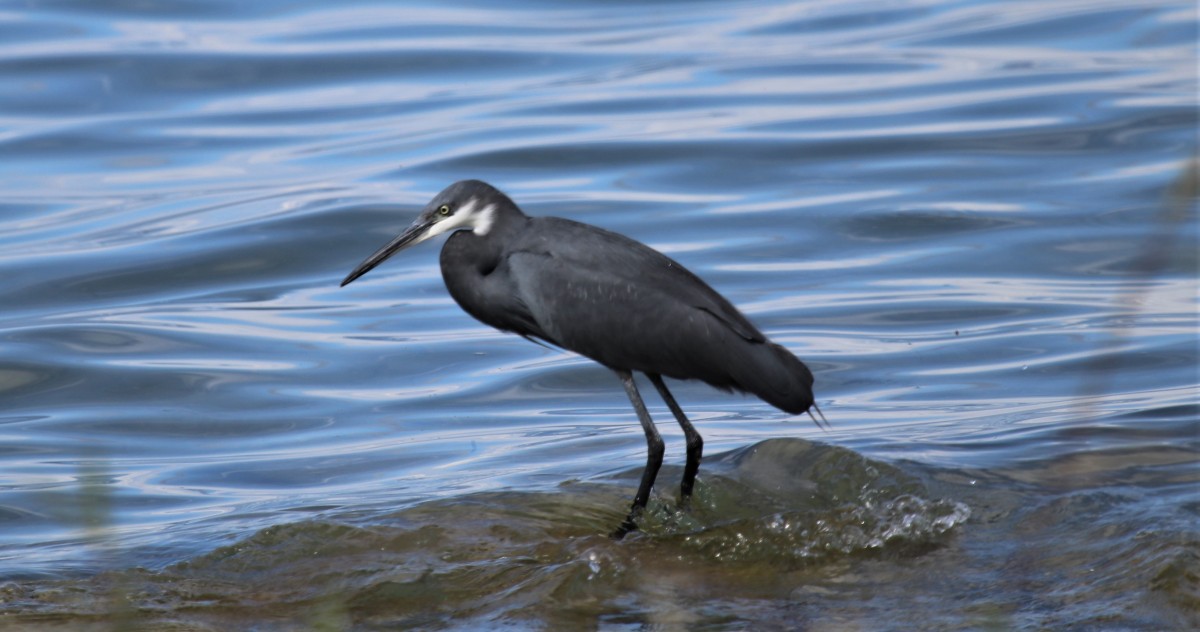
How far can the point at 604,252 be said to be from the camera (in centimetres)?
552

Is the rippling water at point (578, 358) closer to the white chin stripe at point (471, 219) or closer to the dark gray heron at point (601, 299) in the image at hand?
the dark gray heron at point (601, 299)

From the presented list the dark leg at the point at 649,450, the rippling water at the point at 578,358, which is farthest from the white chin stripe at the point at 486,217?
the rippling water at the point at 578,358

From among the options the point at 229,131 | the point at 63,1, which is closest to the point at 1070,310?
the point at 229,131

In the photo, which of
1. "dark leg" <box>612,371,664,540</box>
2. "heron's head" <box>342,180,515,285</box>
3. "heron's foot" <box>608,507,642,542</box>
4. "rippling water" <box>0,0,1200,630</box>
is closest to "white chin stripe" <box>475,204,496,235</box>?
"heron's head" <box>342,180,515,285</box>

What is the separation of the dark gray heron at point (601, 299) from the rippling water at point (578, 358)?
52 cm

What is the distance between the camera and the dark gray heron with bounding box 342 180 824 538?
5441 mm

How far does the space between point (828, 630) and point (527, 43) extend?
43.3 ft

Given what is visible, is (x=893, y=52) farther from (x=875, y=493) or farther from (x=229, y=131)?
(x=875, y=493)

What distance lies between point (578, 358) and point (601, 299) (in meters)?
2.99

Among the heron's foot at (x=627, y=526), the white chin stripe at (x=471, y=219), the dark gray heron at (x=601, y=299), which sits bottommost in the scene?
the heron's foot at (x=627, y=526)

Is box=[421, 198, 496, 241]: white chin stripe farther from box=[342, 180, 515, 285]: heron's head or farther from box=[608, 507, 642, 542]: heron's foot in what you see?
box=[608, 507, 642, 542]: heron's foot

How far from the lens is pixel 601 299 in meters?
5.44

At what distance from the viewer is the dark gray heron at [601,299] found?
5441 millimetres

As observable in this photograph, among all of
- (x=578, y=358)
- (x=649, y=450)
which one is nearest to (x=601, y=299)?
(x=649, y=450)
